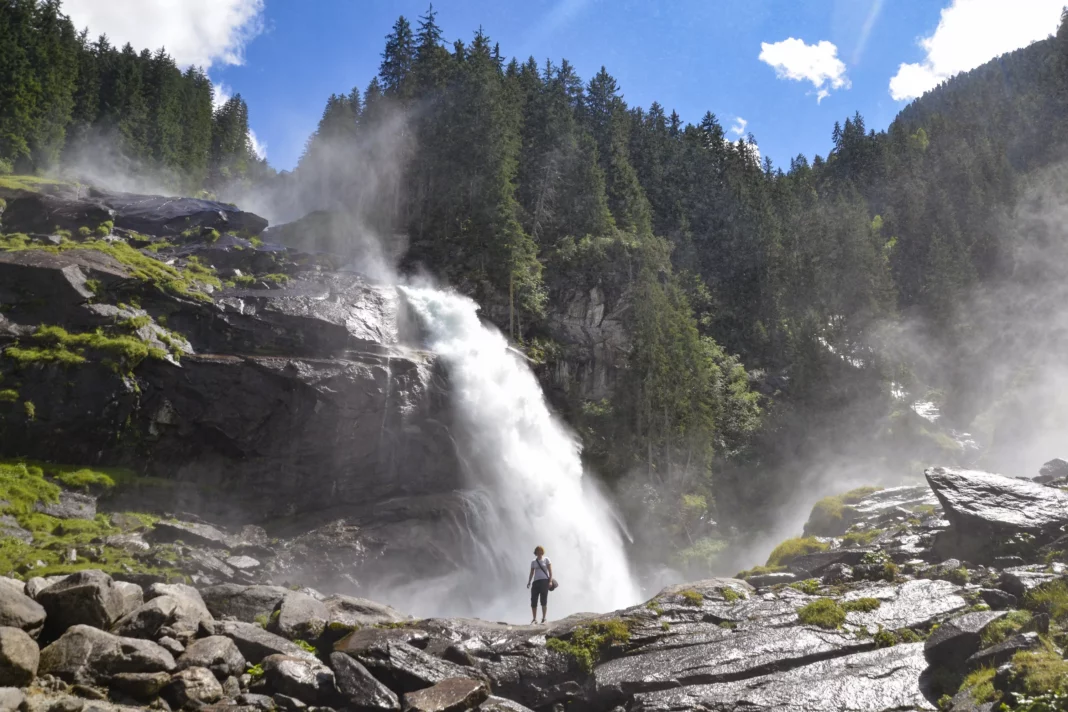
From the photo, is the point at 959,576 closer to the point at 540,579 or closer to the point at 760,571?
the point at 760,571

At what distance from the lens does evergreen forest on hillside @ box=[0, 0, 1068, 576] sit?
4084cm

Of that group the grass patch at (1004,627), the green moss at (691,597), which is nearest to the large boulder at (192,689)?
the green moss at (691,597)

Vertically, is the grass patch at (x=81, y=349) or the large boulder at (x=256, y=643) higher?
the grass patch at (x=81, y=349)

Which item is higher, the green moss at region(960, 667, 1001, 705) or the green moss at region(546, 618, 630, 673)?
the green moss at region(546, 618, 630, 673)

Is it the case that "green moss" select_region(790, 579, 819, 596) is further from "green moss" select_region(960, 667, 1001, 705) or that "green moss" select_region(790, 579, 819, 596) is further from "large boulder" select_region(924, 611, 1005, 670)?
"green moss" select_region(960, 667, 1001, 705)

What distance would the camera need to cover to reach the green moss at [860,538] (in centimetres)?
1983

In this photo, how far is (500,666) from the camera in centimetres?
1259

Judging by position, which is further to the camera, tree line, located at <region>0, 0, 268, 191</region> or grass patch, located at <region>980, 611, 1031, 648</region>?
tree line, located at <region>0, 0, 268, 191</region>

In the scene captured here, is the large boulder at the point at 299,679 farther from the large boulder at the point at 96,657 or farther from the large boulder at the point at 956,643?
the large boulder at the point at 956,643

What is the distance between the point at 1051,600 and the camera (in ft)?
38.2

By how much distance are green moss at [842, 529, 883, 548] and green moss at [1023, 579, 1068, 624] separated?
727 centimetres

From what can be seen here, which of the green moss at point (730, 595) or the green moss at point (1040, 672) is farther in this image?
the green moss at point (730, 595)

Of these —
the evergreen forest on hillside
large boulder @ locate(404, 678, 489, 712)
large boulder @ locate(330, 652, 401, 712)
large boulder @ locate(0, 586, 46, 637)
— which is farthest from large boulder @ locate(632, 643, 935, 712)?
the evergreen forest on hillside

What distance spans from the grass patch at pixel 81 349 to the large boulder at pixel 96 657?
16.1m
